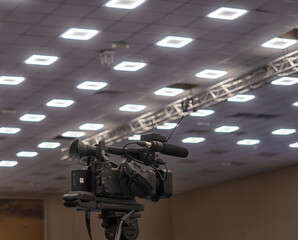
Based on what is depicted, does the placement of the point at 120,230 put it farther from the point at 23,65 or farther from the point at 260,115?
the point at 260,115

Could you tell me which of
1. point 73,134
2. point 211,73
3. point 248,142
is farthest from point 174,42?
point 248,142

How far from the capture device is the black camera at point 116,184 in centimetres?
739

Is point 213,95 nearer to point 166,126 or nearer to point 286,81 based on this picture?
point 286,81

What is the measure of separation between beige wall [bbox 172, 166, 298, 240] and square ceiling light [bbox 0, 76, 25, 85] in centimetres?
2124

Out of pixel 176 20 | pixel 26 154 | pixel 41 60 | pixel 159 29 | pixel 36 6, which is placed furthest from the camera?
pixel 26 154

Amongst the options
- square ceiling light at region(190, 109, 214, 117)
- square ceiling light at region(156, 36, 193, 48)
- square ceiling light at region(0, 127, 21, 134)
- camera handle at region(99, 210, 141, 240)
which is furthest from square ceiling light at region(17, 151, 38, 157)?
camera handle at region(99, 210, 141, 240)

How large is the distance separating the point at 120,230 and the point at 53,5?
31.7ft

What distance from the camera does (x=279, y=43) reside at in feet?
65.6

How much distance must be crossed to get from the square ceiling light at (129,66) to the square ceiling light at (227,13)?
13.5 ft

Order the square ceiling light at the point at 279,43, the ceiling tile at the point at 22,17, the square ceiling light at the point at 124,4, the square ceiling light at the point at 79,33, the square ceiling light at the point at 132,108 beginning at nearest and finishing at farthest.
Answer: the square ceiling light at the point at 124,4 < the ceiling tile at the point at 22,17 < the square ceiling light at the point at 79,33 < the square ceiling light at the point at 279,43 < the square ceiling light at the point at 132,108

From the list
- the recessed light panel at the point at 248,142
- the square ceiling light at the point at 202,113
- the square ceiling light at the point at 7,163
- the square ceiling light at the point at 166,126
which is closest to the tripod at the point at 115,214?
the square ceiling light at the point at 202,113

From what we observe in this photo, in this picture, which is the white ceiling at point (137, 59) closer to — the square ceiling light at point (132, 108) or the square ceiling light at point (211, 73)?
the square ceiling light at point (211, 73)

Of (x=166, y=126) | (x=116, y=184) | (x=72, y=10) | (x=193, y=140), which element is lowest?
(x=116, y=184)

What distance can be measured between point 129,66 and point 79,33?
3165 millimetres
